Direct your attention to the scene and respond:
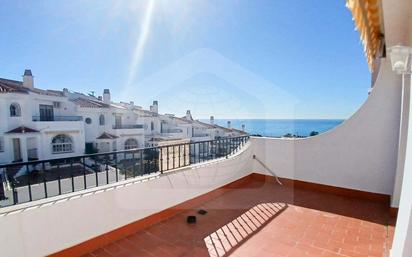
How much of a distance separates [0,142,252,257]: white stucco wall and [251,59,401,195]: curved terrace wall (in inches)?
76.6

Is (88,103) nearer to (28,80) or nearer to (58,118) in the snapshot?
(58,118)

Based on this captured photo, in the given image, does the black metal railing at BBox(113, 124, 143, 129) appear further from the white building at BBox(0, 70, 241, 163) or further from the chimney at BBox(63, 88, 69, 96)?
the chimney at BBox(63, 88, 69, 96)

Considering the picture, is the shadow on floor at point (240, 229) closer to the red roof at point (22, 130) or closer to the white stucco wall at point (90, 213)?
the white stucco wall at point (90, 213)

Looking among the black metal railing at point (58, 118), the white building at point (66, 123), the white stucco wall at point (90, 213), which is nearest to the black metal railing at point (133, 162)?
the white stucco wall at point (90, 213)

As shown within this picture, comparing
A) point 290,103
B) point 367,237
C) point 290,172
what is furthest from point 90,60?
point 367,237

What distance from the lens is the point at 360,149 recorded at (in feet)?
12.3

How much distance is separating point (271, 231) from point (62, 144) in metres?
13.9

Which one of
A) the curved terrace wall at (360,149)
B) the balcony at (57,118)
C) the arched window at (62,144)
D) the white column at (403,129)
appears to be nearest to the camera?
the white column at (403,129)

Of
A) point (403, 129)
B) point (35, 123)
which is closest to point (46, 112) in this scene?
point (35, 123)

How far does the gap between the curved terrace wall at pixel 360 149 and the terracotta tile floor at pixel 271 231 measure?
1.35ft

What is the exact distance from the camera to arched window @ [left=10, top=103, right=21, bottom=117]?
11.0m

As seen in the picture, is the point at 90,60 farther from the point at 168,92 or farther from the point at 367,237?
the point at 367,237

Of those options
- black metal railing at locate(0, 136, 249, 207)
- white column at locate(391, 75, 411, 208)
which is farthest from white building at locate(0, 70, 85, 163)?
white column at locate(391, 75, 411, 208)

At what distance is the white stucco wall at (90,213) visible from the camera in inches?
71.6
